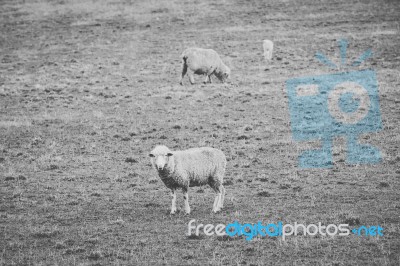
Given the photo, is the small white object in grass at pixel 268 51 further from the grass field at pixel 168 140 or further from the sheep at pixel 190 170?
the sheep at pixel 190 170

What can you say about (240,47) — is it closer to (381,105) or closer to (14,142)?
(381,105)

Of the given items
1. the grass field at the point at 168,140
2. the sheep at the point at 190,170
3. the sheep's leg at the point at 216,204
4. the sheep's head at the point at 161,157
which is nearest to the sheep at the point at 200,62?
the grass field at the point at 168,140

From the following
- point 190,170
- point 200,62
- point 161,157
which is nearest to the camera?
point 161,157

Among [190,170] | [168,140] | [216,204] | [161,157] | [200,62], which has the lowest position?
[168,140]

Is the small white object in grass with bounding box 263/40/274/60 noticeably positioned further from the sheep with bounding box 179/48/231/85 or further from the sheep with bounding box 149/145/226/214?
the sheep with bounding box 149/145/226/214

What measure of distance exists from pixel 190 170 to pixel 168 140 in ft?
24.5

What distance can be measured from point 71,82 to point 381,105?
18032mm

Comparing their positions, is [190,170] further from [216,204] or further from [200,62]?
[200,62]

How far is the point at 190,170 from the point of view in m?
12.3

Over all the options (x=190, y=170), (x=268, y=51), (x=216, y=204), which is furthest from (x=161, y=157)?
(x=268, y=51)

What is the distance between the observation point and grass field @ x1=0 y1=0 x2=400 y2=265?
34.4ft

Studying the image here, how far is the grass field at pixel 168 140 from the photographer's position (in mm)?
10477

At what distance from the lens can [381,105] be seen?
77.3 feet

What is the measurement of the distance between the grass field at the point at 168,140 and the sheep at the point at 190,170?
0.58m
